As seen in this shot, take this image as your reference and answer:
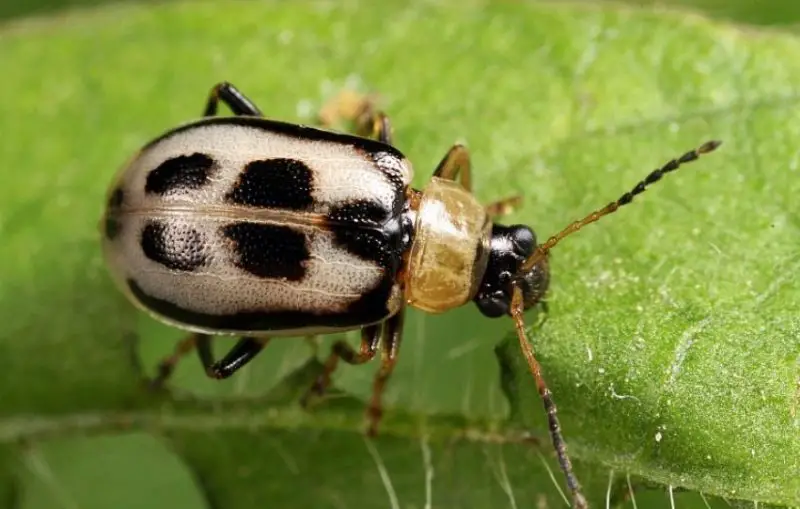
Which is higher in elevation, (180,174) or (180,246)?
(180,174)

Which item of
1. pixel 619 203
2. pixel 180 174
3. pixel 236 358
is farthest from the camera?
Result: pixel 236 358

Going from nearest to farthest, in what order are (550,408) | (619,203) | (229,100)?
1. (550,408)
2. (619,203)
3. (229,100)

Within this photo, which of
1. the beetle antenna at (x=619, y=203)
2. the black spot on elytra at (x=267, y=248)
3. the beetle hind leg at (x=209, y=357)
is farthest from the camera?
the beetle hind leg at (x=209, y=357)

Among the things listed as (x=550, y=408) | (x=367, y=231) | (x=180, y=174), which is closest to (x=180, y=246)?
(x=180, y=174)

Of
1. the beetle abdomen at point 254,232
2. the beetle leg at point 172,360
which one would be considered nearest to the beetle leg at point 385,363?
the beetle abdomen at point 254,232

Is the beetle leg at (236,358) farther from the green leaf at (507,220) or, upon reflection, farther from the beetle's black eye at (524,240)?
the beetle's black eye at (524,240)

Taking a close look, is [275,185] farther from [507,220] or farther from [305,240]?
[507,220]

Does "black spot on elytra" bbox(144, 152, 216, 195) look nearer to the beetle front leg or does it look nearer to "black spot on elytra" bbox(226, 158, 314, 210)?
"black spot on elytra" bbox(226, 158, 314, 210)

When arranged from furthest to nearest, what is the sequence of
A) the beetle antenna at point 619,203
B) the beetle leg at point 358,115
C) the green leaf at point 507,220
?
1. the beetle leg at point 358,115
2. the beetle antenna at point 619,203
3. the green leaf at point 507,220
